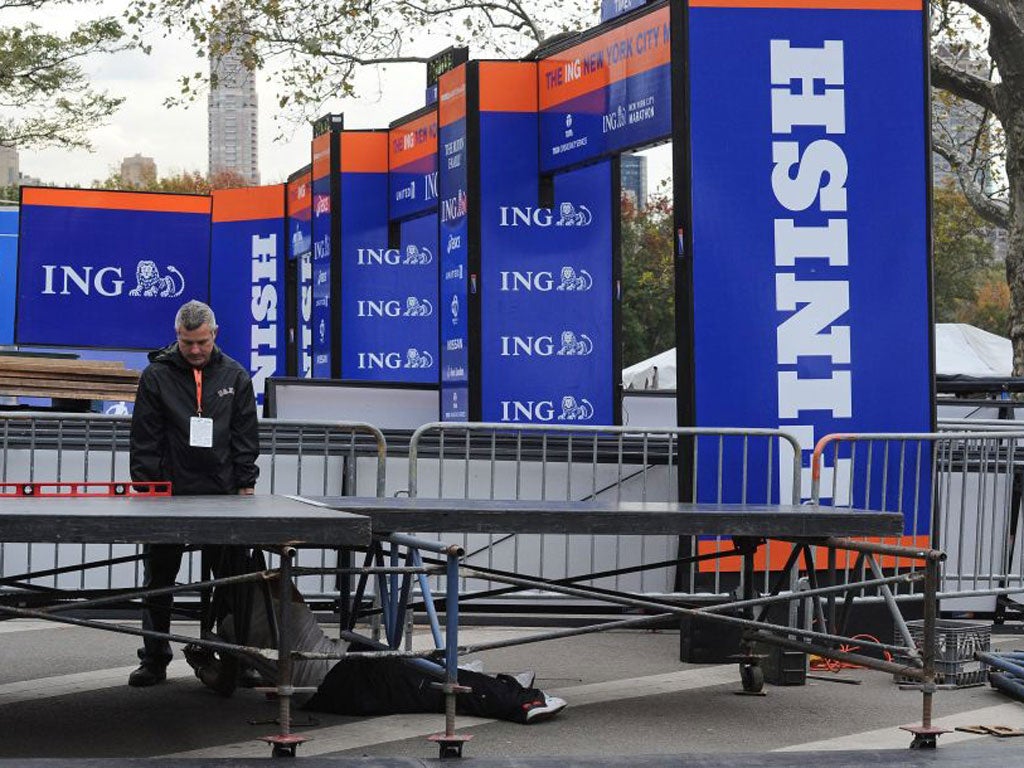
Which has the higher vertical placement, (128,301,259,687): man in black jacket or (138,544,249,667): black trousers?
(128,301,259,687): man in black jacket

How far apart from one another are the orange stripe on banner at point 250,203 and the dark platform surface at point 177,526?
23459 millimetres

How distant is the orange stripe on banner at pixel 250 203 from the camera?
3013 centimetres

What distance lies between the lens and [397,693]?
27.1 feet

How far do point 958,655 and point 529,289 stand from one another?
7988 mm

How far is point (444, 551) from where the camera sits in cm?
691

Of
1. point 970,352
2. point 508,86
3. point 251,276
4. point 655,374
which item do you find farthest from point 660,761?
point 970,352

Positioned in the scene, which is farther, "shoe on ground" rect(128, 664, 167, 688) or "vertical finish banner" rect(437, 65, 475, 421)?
"vertical finish banner" rect(437, 65, 475, 421)

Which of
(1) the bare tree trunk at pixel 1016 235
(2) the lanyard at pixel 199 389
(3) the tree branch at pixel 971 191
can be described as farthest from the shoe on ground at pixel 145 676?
(3) the tree branch at pixel 971 191

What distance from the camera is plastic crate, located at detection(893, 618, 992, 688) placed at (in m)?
9.41

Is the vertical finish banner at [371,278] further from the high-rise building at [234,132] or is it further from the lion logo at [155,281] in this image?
the high-rise building at [234,132]

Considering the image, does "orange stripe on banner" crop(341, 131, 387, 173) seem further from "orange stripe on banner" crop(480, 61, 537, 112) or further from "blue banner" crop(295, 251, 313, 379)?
"orange stripe on banner" crop(480, 61, 537, 112)

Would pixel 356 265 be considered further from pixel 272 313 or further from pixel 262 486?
pixel 262 486

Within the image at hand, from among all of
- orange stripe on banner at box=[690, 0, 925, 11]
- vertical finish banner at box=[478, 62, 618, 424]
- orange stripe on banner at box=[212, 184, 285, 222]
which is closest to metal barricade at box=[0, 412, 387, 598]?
orange stripe on banner at box=[690, 0, 925, 11]

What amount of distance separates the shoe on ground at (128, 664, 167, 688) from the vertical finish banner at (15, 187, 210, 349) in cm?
2024
